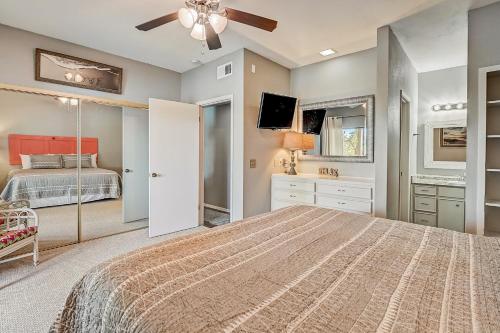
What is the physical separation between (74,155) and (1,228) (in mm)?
1060

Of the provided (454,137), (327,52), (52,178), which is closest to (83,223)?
(52,178)

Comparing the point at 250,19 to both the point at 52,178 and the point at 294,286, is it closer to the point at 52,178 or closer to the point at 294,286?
the point at 294,286

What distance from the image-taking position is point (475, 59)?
7.90 feet

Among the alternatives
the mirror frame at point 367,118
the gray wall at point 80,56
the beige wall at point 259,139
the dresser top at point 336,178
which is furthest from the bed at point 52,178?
the mirror frame at point 367,118

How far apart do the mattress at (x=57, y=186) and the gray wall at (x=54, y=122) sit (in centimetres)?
12

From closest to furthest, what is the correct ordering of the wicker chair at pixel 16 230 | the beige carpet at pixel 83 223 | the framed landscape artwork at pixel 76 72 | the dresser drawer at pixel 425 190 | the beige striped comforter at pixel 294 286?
the beige striped comforter at pixel 294 286, the wicker chair at pixel 16 230, the beige carpet at pixel 83 223, the framed landscape artwork at pixel 76 72, the dresser drawer at pixel 425 190

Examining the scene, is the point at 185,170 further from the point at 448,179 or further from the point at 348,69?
the point at 448,179

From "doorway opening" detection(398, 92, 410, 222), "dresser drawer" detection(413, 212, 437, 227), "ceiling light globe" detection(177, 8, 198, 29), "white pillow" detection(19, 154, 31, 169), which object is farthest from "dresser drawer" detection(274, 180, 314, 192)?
"white pillow" detection(19, 154, 31, 169)

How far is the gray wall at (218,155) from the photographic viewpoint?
5137 mm

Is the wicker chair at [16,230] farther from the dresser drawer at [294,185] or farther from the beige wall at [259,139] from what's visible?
the dresser drawer at [294,185]

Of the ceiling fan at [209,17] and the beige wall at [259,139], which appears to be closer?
the ceiling fan at [209,17]

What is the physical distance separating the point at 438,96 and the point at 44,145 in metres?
5.58

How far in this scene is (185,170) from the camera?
3.88 m

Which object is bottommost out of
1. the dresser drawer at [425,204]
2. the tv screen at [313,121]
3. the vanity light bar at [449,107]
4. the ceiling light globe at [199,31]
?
the dresser drawer at [425,204]
